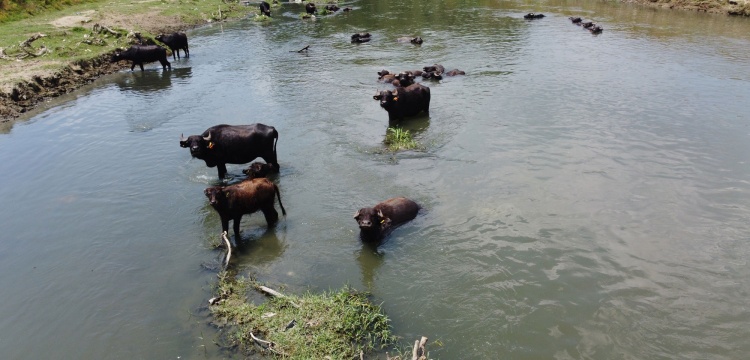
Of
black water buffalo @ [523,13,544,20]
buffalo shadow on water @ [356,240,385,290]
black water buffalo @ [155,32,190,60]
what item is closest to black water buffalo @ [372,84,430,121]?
buffalo shadow on water @ [356,240,385,290]

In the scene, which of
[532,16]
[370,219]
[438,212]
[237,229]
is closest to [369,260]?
[370,219]

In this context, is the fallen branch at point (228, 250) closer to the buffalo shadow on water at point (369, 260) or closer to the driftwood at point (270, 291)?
the driftwood at point (270, 291)

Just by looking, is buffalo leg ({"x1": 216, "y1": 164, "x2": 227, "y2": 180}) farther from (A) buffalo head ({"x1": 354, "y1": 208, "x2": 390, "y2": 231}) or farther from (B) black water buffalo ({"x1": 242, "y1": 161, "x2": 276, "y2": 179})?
(A) buffalo head ({"x1": 354, "y1": 208, "x2": 390, "y2": 231})

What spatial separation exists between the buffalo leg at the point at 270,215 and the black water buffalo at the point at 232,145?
8.60ft

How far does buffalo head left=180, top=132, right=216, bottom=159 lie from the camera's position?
11512 millimetres

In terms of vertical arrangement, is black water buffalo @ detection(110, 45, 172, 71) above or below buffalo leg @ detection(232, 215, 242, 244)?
above

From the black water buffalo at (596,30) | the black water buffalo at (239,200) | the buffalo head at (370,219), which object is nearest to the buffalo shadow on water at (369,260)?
the buffalo head at (370,219)

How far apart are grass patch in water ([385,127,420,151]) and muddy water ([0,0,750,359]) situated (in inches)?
18.4

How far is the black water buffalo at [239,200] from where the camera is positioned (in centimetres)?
917

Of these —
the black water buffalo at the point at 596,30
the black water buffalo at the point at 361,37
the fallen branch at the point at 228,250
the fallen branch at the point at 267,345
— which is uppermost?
the black water buffalo at the point at 361,37

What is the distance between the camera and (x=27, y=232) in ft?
33.3

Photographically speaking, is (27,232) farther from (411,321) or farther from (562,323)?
(562,323)

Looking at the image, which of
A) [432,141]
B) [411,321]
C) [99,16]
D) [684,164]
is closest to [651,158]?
[684,164]

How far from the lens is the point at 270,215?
33.1 feet
